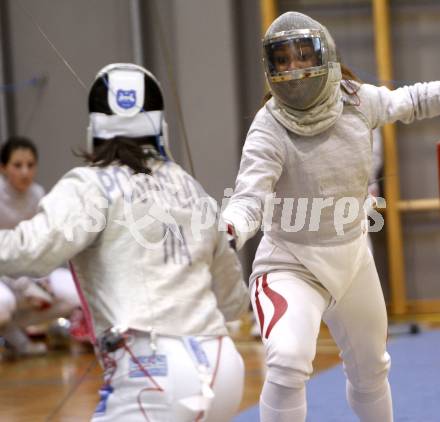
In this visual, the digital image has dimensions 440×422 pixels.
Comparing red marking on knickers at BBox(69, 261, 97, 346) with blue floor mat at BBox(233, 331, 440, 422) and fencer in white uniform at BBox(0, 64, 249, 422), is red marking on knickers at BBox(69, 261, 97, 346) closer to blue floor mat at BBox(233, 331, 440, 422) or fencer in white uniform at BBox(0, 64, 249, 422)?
fencer in white uniform at BBox(0, 64, 249, 422)

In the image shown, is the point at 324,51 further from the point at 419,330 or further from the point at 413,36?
the point at 413,36

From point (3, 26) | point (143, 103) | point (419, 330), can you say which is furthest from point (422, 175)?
point (143, 103)

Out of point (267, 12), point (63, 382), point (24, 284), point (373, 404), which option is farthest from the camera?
point (267, 12)

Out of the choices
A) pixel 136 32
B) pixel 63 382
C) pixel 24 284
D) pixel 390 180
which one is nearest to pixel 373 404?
pixel 63 382

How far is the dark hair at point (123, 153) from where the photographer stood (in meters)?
1.69

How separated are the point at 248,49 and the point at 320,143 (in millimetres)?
3135

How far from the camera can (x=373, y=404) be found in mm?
2102

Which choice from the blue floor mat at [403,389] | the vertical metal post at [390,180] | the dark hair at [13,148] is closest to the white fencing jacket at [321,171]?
the blue floor mat at [403,389]

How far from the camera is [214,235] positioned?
169 cm

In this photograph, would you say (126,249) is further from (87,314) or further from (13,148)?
(13,148)

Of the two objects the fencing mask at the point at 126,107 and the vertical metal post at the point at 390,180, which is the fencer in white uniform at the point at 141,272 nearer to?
the fencing mask at the point at 126,107

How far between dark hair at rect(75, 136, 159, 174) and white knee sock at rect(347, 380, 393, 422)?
0.74m

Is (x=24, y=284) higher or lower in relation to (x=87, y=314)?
lower

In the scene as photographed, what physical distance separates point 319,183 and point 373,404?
49 centimetres
